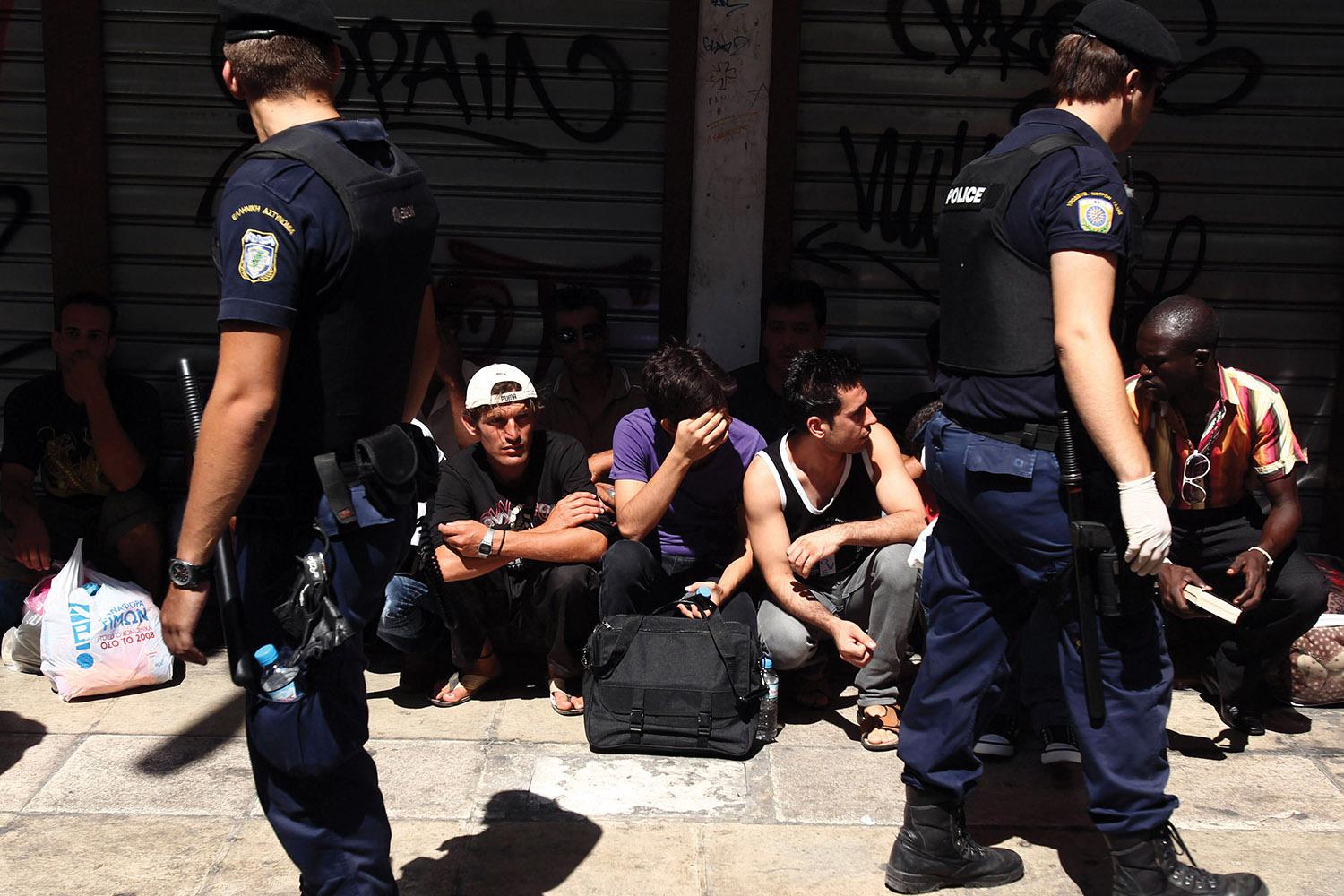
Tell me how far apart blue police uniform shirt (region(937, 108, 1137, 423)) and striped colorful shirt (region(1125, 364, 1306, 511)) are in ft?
4.42

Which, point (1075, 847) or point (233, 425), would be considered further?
point (1075, 847)

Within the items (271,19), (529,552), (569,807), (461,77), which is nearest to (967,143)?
(461,77)

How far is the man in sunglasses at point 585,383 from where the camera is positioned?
5.70m

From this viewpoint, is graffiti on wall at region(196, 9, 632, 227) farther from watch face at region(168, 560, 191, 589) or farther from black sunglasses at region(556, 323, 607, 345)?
watch face at region(168, 560, 191, 589)

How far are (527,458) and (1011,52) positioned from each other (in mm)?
3017

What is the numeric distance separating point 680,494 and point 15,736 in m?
2.41

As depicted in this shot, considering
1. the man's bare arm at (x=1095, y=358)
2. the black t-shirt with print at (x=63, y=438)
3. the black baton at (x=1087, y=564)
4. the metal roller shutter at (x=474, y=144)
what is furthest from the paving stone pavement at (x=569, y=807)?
the metal roller shutter at (x=474, y=144)

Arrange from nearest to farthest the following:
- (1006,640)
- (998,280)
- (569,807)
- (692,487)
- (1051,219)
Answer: (1051,219)
(998,280)
(1006,640)
(569,807)
(692,487)

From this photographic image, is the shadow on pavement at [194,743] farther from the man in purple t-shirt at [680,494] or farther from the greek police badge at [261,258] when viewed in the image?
the greek police badge at [261,258]

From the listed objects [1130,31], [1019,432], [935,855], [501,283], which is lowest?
[935,855]

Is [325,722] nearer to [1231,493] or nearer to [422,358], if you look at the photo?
[422,358]

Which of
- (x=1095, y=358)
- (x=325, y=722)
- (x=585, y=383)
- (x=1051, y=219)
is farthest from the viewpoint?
(x=585, y=383)

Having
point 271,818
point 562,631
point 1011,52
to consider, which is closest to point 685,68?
point 1011,52

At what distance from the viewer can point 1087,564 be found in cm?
315
